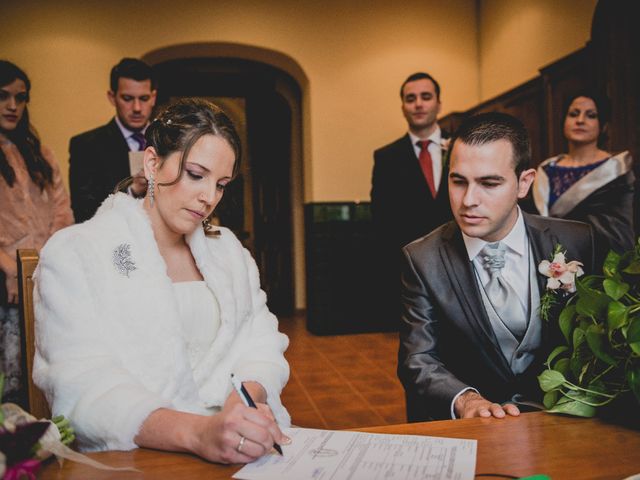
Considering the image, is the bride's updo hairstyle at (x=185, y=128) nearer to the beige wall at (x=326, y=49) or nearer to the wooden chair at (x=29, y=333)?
the wooden chair at (x=29, y=333)

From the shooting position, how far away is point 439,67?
682cm

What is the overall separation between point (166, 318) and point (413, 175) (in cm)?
320

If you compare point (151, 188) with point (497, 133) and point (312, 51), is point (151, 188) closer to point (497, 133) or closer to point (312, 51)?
point (497, 133)

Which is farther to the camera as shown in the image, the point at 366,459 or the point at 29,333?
the point at 29,333

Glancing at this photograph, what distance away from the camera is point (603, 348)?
1118mm

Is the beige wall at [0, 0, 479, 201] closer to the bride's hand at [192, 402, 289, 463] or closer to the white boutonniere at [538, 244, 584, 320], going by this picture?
the white boutonniere at [538, 244, 584, 320]

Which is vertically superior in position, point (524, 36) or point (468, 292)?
point (524, 36)

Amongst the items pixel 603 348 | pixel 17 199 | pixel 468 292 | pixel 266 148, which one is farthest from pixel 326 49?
pixel 603 348

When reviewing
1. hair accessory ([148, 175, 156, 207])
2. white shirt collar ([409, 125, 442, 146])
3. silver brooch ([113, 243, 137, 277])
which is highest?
white shirt collar ([409, 125, 442, 146])

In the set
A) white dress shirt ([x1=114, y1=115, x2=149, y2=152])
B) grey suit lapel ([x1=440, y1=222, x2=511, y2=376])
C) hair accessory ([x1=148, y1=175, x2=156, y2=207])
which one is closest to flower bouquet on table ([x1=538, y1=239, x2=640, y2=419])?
grey suit lapel ([x1=440, y1=222, x2=511, y2=376])

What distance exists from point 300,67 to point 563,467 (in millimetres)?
6151

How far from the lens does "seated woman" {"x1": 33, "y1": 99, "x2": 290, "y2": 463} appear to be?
3.69ft

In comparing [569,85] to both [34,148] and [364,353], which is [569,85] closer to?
[364,353]

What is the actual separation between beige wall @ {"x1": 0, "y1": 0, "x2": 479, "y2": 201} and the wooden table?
5.60 m
